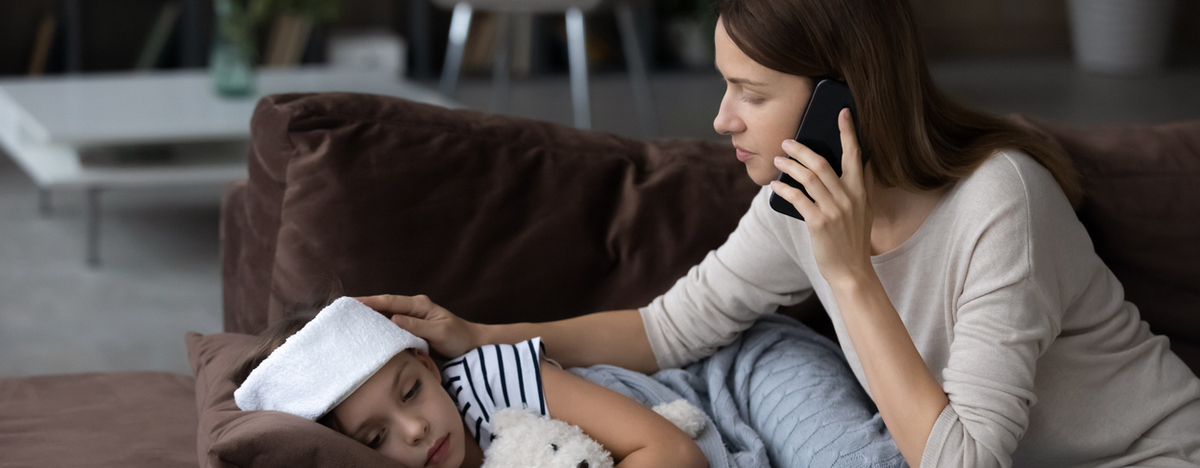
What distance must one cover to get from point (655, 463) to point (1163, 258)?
2.96 feet

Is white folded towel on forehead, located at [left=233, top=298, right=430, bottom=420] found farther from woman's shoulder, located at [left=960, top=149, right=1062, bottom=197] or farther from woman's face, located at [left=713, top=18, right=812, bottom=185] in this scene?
woman's shoulder, located at [left=960, top=149, right=1062, bottom=197]

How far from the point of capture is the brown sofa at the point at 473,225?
1.38 metres

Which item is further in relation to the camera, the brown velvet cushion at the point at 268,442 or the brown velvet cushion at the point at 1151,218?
the brown velvet cushion at the point at 1151,218

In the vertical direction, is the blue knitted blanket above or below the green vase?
above

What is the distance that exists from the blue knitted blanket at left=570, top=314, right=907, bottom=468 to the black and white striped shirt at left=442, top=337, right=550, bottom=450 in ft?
0.43

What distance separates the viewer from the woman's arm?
127 centimetres

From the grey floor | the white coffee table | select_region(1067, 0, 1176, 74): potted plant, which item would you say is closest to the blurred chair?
the grey floor

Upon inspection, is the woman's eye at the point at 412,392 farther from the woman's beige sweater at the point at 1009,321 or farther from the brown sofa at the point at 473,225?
the woman's beige sweater at the point at 1009,321

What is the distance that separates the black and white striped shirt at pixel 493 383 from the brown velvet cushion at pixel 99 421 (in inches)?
13.9

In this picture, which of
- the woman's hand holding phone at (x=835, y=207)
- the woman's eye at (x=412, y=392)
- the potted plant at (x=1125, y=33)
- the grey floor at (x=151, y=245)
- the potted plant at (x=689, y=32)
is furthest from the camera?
the potted plant at (x=1125, y=33)

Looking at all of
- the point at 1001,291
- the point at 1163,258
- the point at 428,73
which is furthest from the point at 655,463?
the point at 428,73

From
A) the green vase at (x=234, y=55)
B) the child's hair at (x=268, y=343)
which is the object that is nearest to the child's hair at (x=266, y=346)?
the child's hair at (x=268, y=343)

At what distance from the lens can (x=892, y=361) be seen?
3.42 feet

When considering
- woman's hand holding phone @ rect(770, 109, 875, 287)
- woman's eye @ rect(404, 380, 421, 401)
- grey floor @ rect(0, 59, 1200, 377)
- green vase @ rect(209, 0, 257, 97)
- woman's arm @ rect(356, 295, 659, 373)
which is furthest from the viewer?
green vase @ rect(209, 0, 257, 97)
